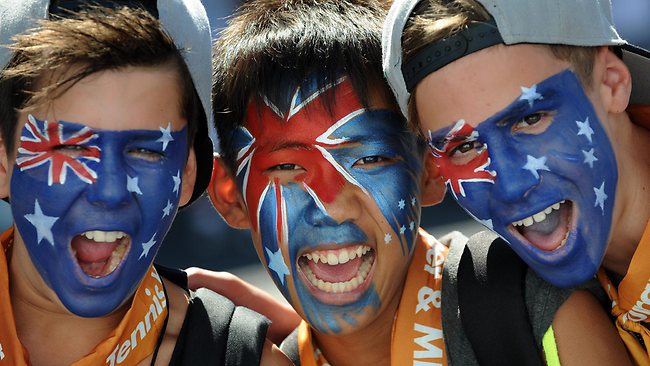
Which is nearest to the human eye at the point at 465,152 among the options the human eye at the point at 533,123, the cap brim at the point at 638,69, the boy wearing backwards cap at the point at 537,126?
the boy wearing backwards cap at the point at 537,126

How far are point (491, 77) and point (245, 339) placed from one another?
112 centimetres

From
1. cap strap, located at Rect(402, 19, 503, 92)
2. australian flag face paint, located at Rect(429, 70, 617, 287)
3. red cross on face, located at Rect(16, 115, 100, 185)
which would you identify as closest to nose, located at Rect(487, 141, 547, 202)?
australian flag face paint, located at Rect(429, 70, 617, 287)

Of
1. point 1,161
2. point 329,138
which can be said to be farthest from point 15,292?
point 329,138

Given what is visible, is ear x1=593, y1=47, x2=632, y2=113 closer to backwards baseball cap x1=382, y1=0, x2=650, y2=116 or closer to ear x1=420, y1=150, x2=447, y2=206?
backwards baseball cap x1=382, y1=0, x2=650, y2=116

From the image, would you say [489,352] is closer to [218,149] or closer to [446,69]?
[446,69]

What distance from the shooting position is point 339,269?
123 inches

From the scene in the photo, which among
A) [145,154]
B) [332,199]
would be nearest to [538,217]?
[332,199]

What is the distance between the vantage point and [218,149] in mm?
3381

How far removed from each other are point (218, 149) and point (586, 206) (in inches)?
49.9

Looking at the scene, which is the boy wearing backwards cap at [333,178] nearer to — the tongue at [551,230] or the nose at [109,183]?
the tongue at [551,230]

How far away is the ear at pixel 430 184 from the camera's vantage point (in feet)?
10.9

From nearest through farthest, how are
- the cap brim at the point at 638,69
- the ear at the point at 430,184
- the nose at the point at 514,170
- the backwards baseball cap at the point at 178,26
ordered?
the nose at the point at 514,170
the backwards baseball cap at the point at 178,26
the cap brim at the point at 638,69
the ear at the point at 430,184

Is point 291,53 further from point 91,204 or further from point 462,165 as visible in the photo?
point 91,204

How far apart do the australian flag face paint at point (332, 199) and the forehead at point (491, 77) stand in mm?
349
